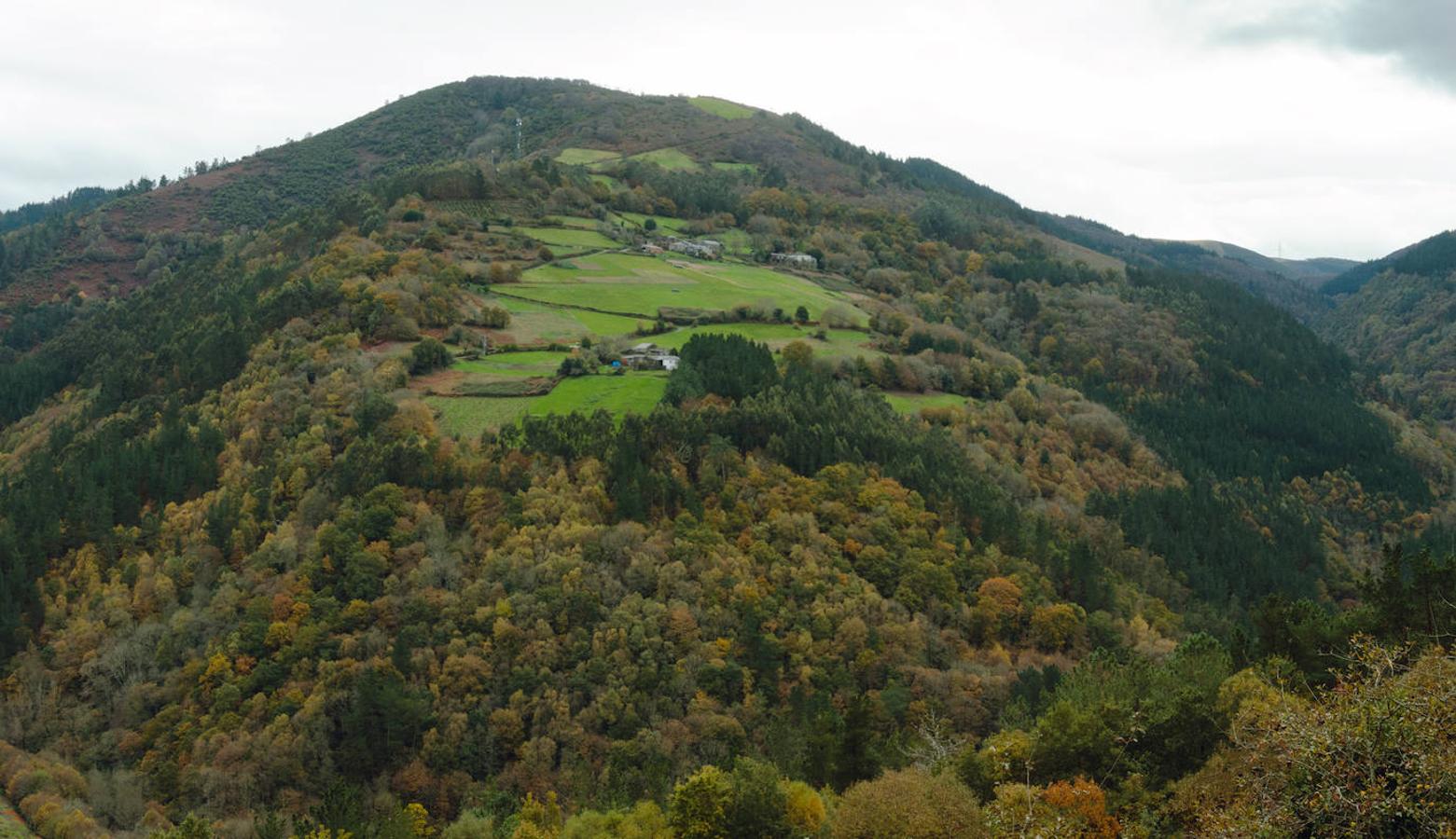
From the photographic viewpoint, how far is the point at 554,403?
78.5m

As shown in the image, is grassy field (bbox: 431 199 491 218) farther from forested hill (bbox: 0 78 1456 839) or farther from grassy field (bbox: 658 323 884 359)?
grassy field (bbox: 658 323 884 359)

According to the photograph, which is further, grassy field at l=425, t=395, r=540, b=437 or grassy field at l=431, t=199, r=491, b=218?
grassy field at l=431, t=199, r=491, b=218

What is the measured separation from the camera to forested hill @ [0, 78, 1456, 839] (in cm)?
3706

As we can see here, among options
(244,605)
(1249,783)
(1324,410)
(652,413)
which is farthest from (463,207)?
(1324,410)

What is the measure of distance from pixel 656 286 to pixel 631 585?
66.2 metres

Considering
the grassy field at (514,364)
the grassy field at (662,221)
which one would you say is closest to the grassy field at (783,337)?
the grassy field at (514,364)

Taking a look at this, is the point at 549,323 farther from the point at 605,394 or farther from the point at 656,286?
the point at 605,394

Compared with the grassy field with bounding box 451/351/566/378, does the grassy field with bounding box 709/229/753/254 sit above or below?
above

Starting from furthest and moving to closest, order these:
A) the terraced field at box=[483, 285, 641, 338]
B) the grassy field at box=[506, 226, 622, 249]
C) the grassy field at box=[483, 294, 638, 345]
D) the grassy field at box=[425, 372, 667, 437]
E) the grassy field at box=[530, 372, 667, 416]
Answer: the grassy field at box=[506, 226, 622, 249], the grassy field at box=[483, 294, 638, 345], the terraced field at box=[483, 285, 641, 338], the grassy field at box=[530, 372, 667, 416], the grassy field at box=[425, 372, 667, 437]

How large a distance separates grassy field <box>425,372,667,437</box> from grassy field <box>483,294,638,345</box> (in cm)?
1489

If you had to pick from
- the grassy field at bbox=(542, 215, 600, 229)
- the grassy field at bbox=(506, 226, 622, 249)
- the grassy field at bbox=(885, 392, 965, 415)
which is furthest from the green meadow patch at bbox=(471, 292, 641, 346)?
the grassy field at bbox=(542, 215, 600, 229)

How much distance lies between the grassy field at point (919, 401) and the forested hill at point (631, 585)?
106cm

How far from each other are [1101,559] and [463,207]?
96383 millimetres

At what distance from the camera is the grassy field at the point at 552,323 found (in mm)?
97438
